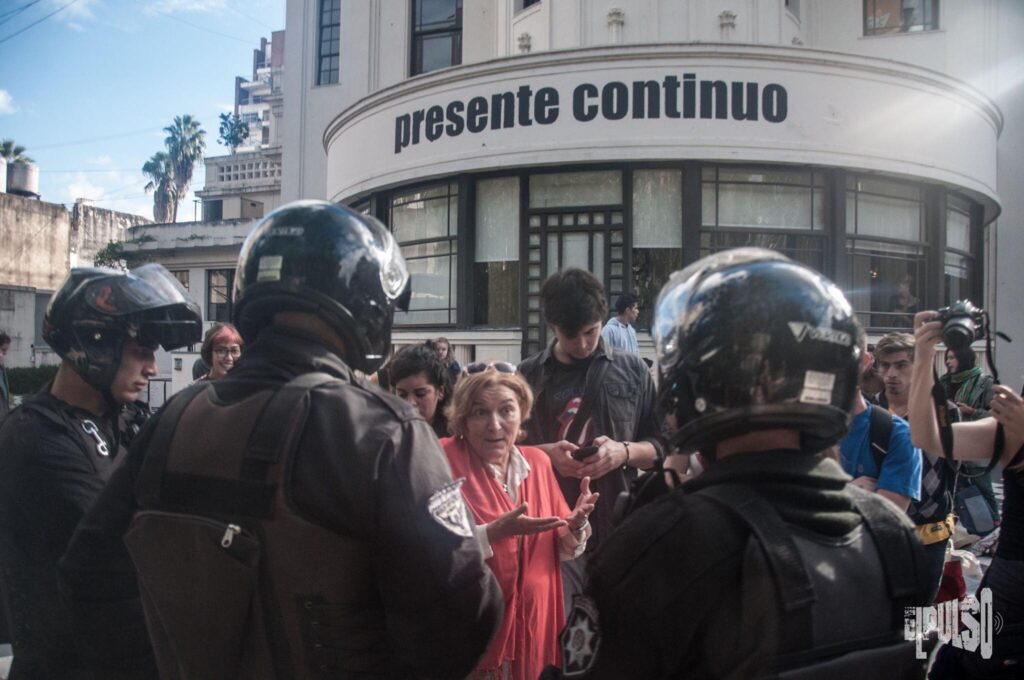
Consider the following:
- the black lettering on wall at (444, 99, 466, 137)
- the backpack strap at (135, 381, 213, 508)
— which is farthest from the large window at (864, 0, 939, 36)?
the backpack strap at (135, 381, 213, 508)

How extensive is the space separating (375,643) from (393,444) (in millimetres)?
392

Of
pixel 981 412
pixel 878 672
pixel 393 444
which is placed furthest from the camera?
pixel 981 412

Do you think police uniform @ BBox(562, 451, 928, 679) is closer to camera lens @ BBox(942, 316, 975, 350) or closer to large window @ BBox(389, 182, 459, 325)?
camera lens @ BBox(942, 316, 975, 350)

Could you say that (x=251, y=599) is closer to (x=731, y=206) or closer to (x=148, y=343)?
(x=148, y=343)

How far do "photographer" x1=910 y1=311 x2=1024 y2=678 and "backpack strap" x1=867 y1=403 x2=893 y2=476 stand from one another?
0.41 meters

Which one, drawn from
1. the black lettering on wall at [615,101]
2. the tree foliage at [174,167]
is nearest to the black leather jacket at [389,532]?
the black lettering on wall at [615,101]

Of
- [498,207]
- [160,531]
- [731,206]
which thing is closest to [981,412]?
[160,531]

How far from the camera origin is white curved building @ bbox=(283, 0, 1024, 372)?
10227 millimetres

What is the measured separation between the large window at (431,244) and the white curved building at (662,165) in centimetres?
3

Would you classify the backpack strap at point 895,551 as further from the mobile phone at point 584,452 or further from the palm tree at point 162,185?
the palm tree at point 162,185

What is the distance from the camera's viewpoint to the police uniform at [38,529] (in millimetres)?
2203

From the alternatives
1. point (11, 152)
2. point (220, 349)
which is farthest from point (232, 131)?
point (220, 349)

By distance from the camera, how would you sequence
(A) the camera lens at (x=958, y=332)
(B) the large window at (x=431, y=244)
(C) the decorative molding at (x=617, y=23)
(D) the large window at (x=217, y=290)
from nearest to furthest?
1. (A) the camera lens at (x=958, y=332)
2. (B) the large window at (x=431, y=244)
3. (C) the decorative molding at (x=617, y=23)
4. (D) the large window at (x=217, y=290)

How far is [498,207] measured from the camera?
11297 millimetres
